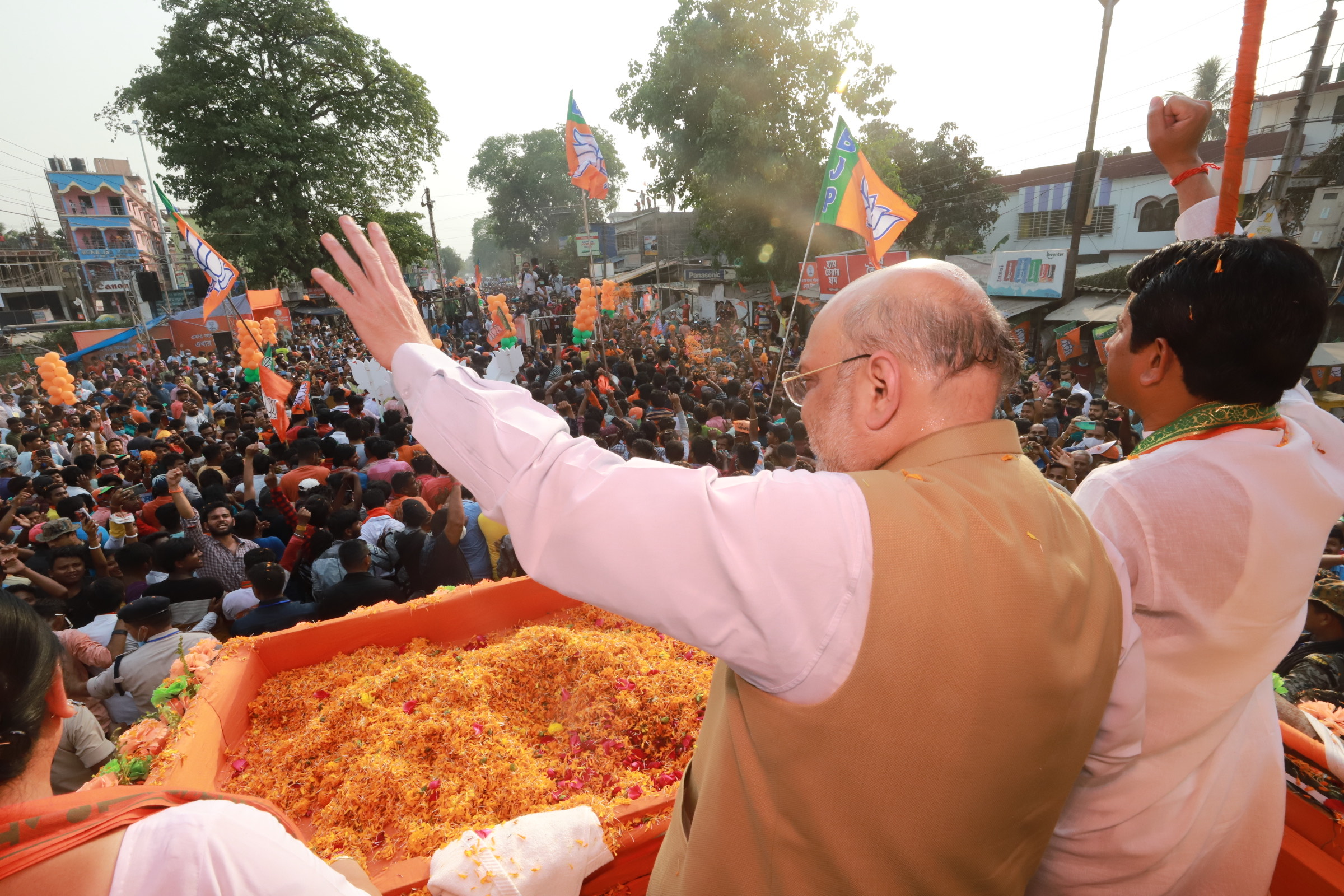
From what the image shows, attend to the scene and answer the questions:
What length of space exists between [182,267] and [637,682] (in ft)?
174

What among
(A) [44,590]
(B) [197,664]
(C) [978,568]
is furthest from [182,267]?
(C) [978,568]

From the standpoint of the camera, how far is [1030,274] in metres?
18.6

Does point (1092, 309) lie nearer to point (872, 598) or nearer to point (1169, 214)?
point (1169, 214)

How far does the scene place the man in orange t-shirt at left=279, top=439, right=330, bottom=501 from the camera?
269 inches

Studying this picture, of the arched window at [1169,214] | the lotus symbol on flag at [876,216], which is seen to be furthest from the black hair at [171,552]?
the arched window at [1169,214]

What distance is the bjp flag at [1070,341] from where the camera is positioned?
16516mm

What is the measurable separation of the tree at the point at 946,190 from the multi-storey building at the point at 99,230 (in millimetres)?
48385

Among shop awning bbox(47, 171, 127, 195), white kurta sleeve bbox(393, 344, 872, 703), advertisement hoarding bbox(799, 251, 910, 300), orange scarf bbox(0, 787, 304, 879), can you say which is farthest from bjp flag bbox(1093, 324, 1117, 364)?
shop awning bbox(47, 171, 127, 195)

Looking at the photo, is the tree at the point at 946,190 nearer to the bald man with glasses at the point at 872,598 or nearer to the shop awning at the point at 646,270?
the shop awning at the point at 646,270

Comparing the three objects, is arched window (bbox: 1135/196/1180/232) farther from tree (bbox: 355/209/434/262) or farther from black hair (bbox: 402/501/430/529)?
tree (bbox: 355/209/434/262)

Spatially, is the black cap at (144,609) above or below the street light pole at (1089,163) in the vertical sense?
below

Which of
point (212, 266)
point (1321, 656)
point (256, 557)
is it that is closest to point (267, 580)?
point (256, 557)

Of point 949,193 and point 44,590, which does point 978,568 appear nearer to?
point 44,590

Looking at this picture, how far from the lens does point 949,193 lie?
89.6ft
